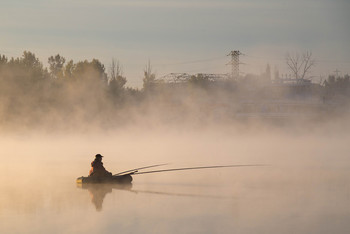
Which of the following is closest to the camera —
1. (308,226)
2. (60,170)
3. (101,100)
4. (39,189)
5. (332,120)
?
(308,226)

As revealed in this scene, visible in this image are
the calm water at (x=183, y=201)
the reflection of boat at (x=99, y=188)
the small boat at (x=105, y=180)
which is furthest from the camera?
the small boat at (x=105, y=180)

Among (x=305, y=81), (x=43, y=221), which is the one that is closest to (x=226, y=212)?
(x=43, y=221)

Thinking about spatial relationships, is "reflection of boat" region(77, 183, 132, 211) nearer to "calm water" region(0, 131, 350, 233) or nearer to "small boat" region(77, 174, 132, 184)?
"calm water" region(0, 131, 350, 233)

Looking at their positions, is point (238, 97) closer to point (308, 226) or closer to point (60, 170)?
point (60, 170)

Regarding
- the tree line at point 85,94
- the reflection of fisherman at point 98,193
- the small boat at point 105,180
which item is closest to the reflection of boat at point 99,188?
the reflection of fisherman at point 98,193

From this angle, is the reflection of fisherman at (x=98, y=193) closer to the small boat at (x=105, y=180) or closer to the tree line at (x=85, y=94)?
the small boat at (x=105, y=180)

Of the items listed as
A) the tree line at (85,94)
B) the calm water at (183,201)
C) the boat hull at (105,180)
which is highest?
the tree line at (85,94)

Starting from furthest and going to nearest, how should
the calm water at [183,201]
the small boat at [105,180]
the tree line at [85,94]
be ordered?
the tree line at [85,94] → the small boat at [105,180] → the calm water at [183,201]

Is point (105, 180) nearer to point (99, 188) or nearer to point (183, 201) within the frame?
point (99, 188)

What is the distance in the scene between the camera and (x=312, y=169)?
38.3 m

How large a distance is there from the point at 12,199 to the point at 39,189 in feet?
10.4

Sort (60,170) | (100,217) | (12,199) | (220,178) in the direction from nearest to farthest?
(100,217) → (12,199) → (220,178) → (60,170)

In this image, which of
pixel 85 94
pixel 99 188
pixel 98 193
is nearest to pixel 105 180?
pixel 99 188

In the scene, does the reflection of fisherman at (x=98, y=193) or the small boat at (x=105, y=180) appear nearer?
the reflection of fisherman at (x=98, y=193)
